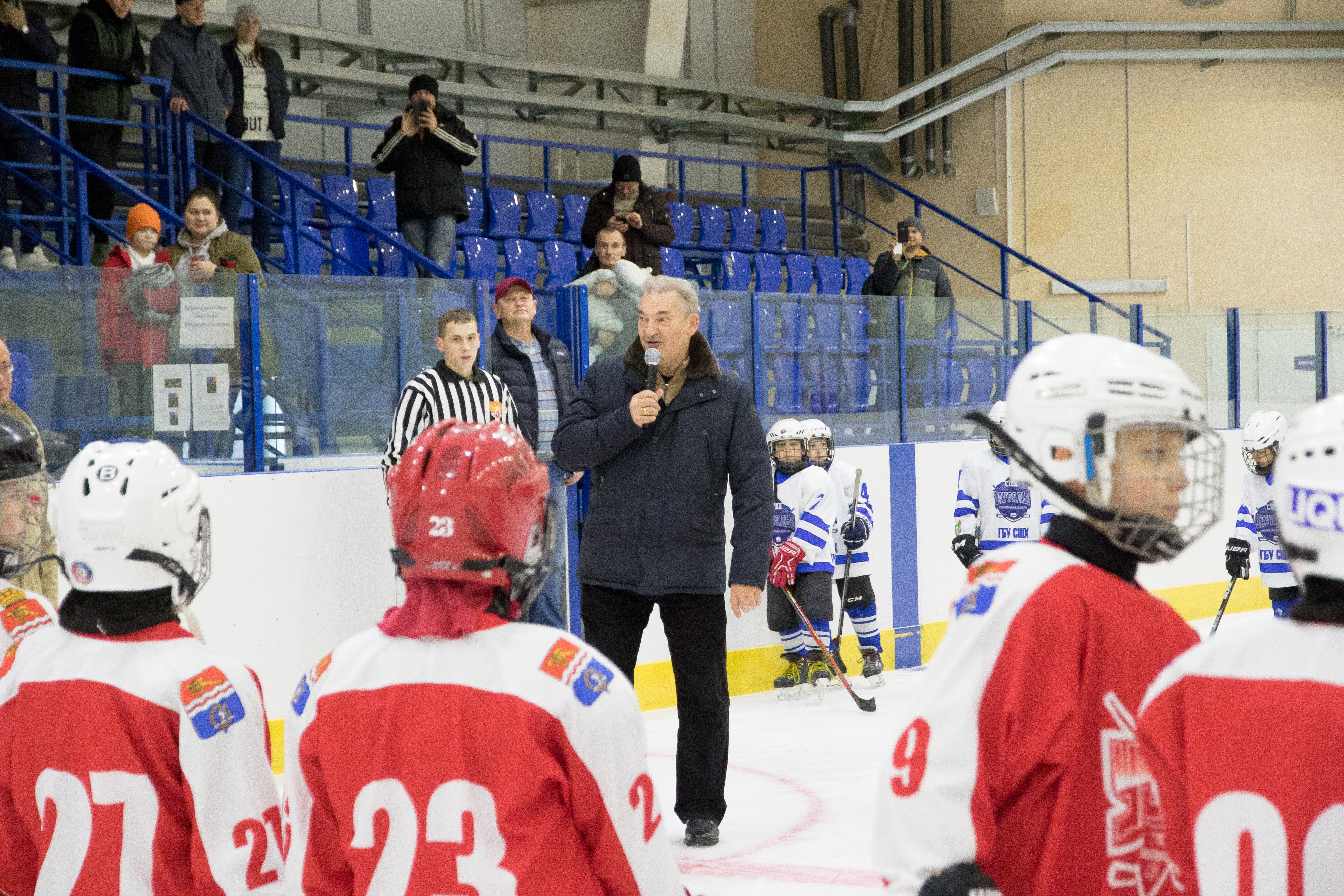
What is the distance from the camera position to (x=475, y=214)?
10070 mm

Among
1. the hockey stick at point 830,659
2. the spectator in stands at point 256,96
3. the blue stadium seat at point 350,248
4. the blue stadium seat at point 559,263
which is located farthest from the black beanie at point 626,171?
the hockey stick at point 830,659

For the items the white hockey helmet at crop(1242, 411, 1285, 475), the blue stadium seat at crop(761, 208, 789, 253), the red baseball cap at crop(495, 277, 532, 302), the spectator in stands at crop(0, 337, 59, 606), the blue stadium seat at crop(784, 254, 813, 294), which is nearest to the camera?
the spectator in stands at crop(0, 337, 59, 606)

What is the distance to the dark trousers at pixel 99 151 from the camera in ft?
23.0

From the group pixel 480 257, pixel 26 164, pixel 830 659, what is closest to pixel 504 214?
pixel 480 257

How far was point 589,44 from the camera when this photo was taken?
12.3 meters

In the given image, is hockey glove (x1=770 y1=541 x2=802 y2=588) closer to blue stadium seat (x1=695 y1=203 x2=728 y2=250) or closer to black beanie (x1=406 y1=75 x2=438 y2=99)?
black beanie (x1=406 y1=75 x2=438 y2=99)

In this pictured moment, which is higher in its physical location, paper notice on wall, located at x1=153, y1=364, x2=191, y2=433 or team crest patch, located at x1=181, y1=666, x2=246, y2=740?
paper notice on wall, located at x1=153, y1=364, x2=191, y2=433

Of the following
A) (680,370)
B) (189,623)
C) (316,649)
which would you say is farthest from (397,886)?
(316,649)

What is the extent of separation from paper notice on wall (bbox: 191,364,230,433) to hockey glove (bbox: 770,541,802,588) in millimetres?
2567

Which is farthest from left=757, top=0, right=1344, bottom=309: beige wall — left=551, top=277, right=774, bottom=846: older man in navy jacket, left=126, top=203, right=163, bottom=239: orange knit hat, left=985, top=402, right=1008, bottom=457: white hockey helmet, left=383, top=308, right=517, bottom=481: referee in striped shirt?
left=551, top=277, right=774, bottom=846: older man in navy jacket

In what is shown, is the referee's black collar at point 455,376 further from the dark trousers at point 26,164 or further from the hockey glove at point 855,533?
the dark trousers at point 26,164

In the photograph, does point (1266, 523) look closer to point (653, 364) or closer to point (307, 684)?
point (653, 364)

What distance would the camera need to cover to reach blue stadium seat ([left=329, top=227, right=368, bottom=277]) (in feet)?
29.9

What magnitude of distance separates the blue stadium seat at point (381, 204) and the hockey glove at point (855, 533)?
4.57 metres
